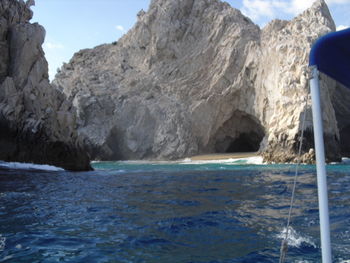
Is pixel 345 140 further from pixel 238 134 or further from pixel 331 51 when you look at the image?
pixel 331 51

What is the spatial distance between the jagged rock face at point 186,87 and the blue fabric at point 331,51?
Result: 136 ft

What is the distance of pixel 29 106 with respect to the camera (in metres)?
26.2

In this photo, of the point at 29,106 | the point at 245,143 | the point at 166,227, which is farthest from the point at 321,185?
the point at 245,143

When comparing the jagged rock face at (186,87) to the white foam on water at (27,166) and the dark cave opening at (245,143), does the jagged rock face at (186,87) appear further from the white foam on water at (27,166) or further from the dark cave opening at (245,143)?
the white foam on water at (27,166)

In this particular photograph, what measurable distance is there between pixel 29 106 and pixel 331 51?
25.9 metres

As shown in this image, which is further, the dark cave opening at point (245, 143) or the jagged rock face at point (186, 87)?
the dark cave opening at point (245, 143)

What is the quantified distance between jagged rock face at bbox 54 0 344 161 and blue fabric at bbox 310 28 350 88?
136ft

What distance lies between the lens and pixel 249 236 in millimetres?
6824

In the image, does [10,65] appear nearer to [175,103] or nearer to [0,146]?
[0,146]

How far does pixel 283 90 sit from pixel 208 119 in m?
14.7

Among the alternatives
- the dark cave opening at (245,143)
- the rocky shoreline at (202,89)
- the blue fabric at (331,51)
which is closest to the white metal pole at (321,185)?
the blue fabric at (331,51)

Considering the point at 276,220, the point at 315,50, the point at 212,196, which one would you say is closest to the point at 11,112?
the point at 212,196

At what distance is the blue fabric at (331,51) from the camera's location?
3.41m

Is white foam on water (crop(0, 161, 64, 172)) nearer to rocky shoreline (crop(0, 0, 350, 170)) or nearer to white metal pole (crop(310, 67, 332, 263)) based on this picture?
rocky shoreline (crop(0, 0, 350, 170))
